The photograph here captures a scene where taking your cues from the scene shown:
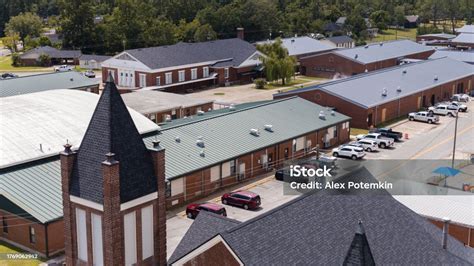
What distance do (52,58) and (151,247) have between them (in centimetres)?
10833

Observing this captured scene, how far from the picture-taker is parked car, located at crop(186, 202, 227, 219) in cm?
3682

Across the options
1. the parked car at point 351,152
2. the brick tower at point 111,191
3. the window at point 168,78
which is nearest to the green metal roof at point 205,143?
the parked car at point 351,152

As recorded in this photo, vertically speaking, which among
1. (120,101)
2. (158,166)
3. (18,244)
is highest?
(120,101)

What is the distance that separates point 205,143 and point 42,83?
116 feet

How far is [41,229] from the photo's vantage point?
32.3 m

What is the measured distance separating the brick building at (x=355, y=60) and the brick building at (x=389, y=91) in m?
13.3

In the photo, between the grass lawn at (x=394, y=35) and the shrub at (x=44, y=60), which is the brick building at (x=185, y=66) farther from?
the grass lawn at (x=394, y=35)

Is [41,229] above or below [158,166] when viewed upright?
below

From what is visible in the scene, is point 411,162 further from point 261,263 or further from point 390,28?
point 390,28

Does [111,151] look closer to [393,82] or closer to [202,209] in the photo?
[202,209]

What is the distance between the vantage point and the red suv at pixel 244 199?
39375 mm

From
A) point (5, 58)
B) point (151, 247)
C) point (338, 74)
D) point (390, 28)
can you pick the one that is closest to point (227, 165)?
point (151, 247)

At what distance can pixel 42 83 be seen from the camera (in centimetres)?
7244

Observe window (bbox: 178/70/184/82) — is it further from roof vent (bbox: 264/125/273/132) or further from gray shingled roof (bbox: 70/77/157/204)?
gray shingled roof (bbox: 70/77/157/204)
